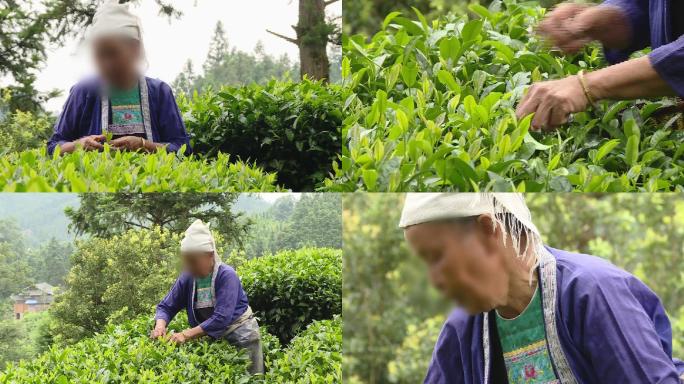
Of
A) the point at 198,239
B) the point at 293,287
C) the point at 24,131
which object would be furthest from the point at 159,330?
the point at 24,131

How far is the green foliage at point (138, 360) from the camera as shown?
248 cm

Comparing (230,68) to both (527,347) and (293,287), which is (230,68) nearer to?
(293,287)

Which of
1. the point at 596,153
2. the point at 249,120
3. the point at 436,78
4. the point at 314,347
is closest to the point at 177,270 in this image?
the point at 314,347

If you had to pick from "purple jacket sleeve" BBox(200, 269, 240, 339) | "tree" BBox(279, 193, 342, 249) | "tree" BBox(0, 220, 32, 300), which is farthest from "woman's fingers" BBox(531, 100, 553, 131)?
"tree" BBox(0, 220, 32, 300)

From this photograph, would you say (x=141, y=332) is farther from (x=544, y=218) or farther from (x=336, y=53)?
(x=544, y=218)

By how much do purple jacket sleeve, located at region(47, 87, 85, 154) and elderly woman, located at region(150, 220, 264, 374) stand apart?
64cm

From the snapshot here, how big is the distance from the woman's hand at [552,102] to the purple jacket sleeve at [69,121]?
1556mm

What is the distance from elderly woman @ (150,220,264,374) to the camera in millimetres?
2449

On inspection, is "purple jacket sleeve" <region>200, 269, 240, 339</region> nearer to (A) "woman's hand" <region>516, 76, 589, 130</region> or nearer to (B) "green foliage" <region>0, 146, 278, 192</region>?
(B) "green foliage" <region>0, 146, 278, 192</region>

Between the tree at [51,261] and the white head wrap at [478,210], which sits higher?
the white head wrap at [478,210]

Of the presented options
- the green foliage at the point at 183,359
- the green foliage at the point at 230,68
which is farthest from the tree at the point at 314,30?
the green foliage at the point at 183,359

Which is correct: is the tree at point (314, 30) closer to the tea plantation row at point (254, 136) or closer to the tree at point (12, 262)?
the tea plantation row at point (254, 136)

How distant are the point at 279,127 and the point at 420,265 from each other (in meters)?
0.97

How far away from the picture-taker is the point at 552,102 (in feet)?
7.86
